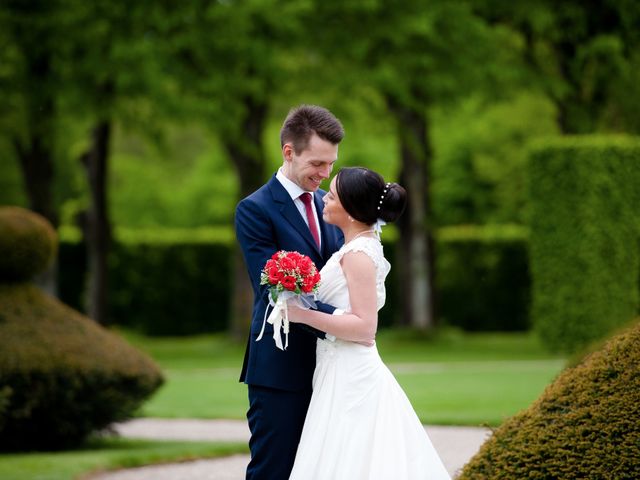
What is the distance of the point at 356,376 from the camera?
16.0 ft

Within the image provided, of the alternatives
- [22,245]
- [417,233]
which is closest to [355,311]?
[22,245]

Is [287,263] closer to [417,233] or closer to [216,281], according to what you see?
[417,233]

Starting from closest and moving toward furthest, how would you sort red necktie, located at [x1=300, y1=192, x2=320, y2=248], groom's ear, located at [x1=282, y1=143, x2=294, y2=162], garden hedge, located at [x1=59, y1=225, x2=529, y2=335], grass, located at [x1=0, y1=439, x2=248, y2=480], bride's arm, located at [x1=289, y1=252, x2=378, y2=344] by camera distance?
bride's arm, located at [x1=289, y1=252, x2=378, y2=344] → groom's ear, located at [x1=282, y1=143, x2=294, y2=162] → red necktie, located at [x1=300, y1=192, x2=320, y2=248] → grass, located at [x1=0, y1=439, x2=248, y2=480] → garden hedge, located at [x1=59, y1=225, x2=529, y2=335]

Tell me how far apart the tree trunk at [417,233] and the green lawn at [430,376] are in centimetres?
78

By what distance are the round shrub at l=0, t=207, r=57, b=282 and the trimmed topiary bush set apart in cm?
3

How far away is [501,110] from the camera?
125 ft

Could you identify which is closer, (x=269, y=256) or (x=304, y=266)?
(x=304, y=266)

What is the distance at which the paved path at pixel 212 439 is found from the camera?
8.70 meters

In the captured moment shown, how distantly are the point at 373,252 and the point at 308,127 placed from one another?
62 cm

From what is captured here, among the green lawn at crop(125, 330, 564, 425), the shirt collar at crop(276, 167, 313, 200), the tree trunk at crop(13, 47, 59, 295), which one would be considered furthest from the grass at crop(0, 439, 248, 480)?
the tree trunk at crop(13, 47, 59, 295)

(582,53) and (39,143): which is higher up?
(582,53)

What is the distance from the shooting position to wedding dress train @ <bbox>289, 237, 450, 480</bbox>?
15.6 feet

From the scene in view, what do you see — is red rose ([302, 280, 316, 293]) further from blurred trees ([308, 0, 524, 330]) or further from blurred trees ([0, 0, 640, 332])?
blurred trees ([308, 0, 524, 330])

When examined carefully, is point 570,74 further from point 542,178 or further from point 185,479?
point 185,479
